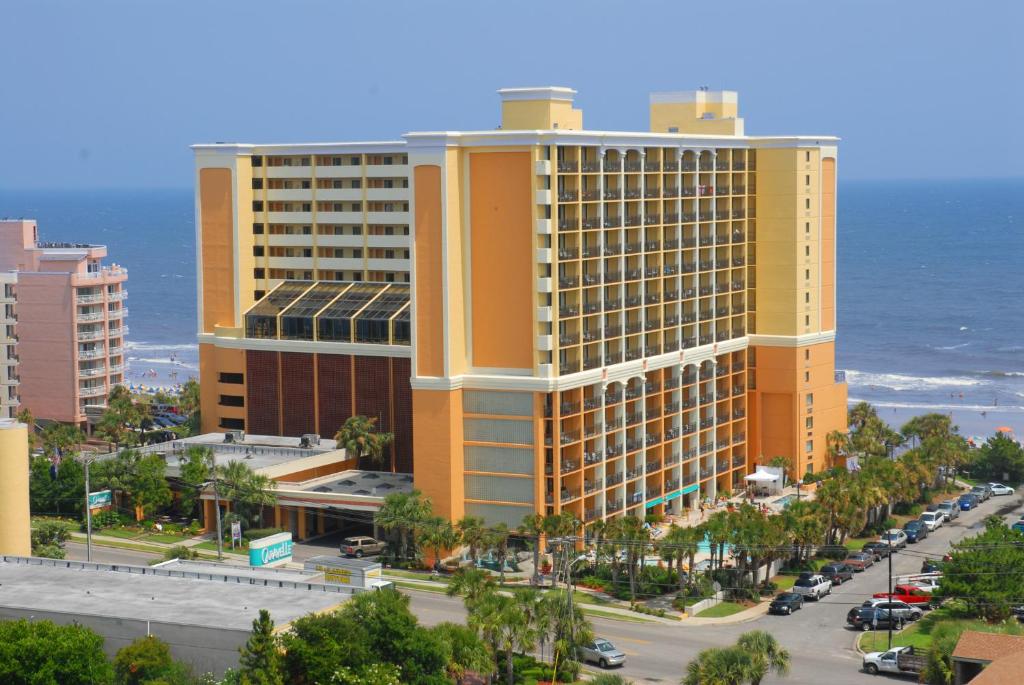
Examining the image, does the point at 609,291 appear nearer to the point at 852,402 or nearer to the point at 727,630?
the point at 727,630

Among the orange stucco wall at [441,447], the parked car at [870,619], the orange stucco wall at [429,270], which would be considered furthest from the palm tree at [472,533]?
the parked car at [870,619]

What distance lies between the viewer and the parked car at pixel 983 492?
352 feet

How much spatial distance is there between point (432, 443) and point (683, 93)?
122 feet

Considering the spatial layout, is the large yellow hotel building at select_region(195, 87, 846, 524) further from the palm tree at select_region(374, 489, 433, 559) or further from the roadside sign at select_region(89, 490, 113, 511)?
the roadside sign at select_region(89, 490, 113, 511)

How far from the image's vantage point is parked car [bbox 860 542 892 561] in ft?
297

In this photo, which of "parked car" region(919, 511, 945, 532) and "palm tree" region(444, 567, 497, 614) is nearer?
"palm tree" region(444, 567, 497, 614)

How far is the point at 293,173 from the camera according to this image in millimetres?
110250

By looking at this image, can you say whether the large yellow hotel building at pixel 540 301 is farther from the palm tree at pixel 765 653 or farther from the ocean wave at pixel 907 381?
the ocean wave at pixel 907 381

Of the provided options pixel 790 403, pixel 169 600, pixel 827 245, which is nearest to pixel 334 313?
pixel 790 403

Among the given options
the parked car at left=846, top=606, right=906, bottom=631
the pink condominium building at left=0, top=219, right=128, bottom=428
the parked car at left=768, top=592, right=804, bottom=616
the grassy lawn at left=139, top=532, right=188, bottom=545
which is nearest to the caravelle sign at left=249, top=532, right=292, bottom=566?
the grassy lawn at left=139, top=532, right=188, bottom=545

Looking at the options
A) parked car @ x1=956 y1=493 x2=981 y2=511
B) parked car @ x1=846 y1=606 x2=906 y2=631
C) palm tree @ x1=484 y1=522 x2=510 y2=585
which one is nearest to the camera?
parked car @ x1=846 y1=606 x2=906 y2=631

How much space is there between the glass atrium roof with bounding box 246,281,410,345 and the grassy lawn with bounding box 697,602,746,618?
96.1 ft

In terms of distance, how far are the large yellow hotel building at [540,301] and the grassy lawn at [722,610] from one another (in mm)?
12175

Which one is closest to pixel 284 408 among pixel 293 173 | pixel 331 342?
pixel 331 342
